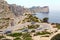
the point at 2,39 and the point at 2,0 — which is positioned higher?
the point at 2,0

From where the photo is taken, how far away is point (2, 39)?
41750 mm

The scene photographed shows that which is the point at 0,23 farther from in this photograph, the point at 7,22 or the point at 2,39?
the point at 2,39

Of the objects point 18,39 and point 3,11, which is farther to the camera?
point 3,11

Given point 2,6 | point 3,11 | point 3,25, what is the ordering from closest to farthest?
point 3,25
point 3,11
point 2,6

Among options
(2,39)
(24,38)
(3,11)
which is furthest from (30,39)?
(3,11)

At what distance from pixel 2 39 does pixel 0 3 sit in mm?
68786

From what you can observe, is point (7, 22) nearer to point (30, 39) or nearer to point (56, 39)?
point (30, 39)

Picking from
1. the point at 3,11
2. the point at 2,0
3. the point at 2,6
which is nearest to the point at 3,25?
the point at 3,11

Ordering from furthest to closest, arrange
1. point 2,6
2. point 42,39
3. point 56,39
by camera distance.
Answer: point 2,6 → point 42,39 → point 56,39

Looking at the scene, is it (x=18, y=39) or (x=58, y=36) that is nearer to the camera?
(x=58, y=36)

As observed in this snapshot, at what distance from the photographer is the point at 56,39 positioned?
107 ft

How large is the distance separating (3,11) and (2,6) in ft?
30.1

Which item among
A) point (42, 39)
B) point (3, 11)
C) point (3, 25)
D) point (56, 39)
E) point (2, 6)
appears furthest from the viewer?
point (2, 6)

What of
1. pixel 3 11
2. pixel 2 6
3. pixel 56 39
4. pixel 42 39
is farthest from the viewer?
pixel 2 6
